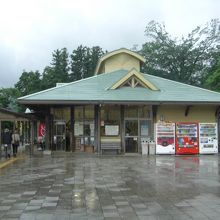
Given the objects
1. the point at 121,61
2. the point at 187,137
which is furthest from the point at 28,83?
the point at 187,137

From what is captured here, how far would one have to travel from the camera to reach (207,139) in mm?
27297

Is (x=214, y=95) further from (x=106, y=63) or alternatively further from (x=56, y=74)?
(x=56, y=74)

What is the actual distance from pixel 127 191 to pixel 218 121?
18.0m

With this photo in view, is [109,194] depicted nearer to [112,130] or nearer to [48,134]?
[112,130]

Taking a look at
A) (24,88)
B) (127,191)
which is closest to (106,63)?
(127,191)

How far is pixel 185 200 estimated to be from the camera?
408 inches

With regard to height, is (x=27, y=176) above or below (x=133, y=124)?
below

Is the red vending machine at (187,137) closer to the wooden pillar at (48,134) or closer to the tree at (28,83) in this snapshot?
the wooden pillar at (48,134)

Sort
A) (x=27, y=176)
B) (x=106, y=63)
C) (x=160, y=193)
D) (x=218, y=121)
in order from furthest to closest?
(x=106, y=63), (x=218, y=121), (x=27, y=176), (x=160, y=193)

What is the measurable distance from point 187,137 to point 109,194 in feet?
54.1

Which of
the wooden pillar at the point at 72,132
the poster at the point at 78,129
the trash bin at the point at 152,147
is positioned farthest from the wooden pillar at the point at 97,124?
the trash bin at the point at 152,147

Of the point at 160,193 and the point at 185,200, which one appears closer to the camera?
the point at 185,200

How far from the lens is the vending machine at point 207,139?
27.2 meters

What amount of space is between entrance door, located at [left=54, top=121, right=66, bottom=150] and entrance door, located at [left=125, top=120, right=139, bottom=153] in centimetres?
385
